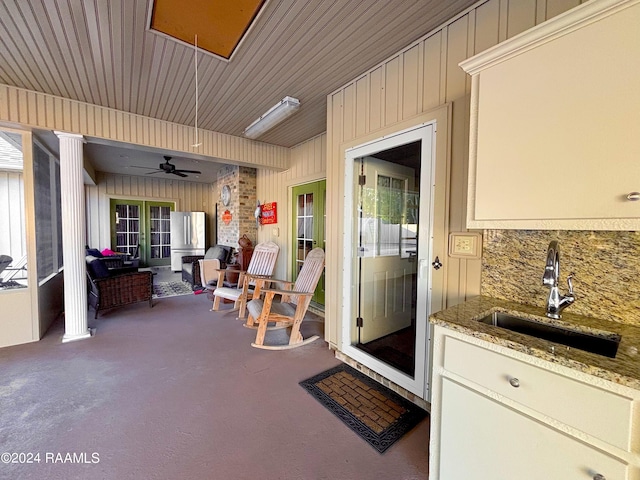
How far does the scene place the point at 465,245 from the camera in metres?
1.81

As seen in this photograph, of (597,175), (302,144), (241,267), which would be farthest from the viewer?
(241,267)

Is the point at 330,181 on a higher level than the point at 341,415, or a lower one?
higher

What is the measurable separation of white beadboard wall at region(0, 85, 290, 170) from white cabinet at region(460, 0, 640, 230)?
348cm

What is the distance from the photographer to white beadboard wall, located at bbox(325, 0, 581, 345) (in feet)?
5.39

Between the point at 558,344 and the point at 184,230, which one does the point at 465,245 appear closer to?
the point at 558,344

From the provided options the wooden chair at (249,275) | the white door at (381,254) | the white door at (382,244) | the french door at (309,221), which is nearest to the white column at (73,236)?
the wooden chair at (249,275)

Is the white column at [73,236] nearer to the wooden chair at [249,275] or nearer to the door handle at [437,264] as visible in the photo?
the wooden chair at [249,275]

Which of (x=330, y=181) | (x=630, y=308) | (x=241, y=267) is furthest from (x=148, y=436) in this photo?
(x=241, y=267)

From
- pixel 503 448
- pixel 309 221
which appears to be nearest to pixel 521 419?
pixel 503 448

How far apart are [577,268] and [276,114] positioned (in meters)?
2.91

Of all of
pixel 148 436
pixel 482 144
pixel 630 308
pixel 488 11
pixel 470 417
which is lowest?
pixel 148 436

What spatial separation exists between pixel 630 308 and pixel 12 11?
12.9 ft

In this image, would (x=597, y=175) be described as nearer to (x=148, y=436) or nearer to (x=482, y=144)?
(x=482, y=144)

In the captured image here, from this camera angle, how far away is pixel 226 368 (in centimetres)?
257
